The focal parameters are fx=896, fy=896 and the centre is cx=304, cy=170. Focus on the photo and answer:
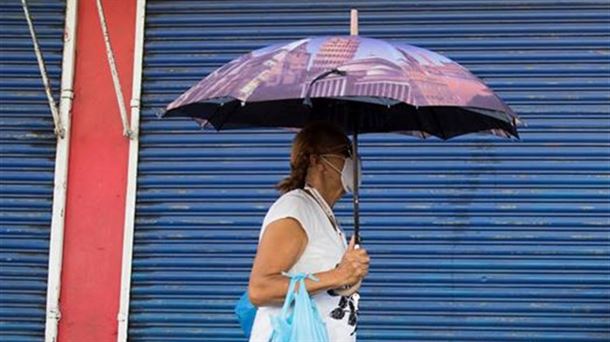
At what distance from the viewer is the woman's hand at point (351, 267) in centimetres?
306

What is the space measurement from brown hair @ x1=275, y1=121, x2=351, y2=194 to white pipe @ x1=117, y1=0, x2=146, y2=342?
261 cm

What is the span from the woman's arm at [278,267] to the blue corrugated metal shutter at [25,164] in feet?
10.2

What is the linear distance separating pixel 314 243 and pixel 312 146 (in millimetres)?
370

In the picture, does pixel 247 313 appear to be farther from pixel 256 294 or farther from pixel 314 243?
pixel 314 243

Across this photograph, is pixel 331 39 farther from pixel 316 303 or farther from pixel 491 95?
pixel 316 303

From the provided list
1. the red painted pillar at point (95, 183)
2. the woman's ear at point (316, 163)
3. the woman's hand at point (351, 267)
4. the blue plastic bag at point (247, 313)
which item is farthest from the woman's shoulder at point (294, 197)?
the red painted pillar at point (95, 183)

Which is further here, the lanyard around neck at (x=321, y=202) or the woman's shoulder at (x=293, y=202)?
the lanyard around neck at (x=321, y=202)

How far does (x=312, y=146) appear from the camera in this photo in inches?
129

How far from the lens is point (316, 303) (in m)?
3.11

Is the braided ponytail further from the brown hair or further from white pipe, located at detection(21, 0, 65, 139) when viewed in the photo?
white pipe, located at detection(21, 0, 65, 139)

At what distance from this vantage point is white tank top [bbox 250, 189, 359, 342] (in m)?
3.10

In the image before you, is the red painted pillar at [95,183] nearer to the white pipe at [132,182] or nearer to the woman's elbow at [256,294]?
the white pipe at [132,182]

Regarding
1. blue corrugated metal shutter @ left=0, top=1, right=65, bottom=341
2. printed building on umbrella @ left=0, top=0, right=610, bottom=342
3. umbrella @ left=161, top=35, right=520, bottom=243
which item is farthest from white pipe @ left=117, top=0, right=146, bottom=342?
umbrella @ left=161, top=35, right=520, bottom=243

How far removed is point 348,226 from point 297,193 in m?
2.49
